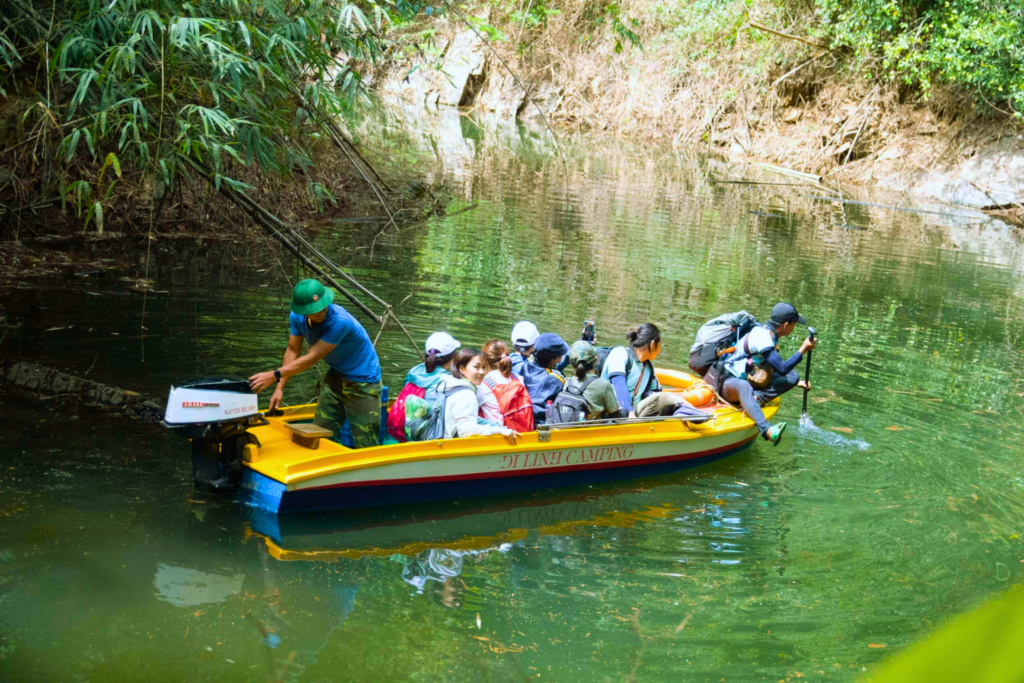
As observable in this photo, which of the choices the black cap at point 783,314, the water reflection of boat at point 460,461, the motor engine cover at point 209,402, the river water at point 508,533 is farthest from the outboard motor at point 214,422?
the black cap at point 783,314

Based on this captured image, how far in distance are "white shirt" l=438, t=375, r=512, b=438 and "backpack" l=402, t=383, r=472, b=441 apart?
33 mm

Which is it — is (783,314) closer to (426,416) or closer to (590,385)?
(590,385)

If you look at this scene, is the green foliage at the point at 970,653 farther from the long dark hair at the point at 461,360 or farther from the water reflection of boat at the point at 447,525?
the long dark hair at the point at 461,360

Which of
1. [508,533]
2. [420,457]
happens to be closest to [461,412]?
[420,457]

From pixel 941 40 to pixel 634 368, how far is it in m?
17.8

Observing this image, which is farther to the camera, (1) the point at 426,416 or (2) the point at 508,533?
(1) the point at 426,416

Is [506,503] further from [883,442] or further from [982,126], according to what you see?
[982,126]

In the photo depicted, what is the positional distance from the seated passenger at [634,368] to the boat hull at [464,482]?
0.45 metres

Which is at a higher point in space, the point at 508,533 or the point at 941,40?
the point at 941,40

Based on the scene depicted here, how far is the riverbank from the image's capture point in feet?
77.3

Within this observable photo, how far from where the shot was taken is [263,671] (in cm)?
407

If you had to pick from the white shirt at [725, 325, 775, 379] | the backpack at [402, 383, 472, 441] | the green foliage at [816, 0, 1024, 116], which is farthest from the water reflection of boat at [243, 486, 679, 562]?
the green foliage at [816, 0, 1024, 116]

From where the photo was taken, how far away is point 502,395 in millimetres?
6336

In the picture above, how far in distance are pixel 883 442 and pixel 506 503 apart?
3.47 m
